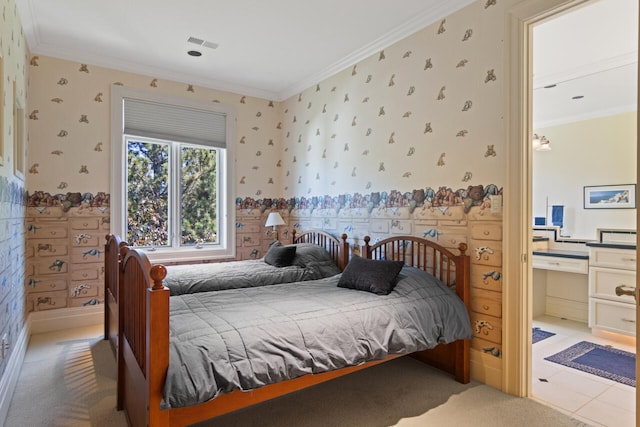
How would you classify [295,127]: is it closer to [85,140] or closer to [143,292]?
[85,140]

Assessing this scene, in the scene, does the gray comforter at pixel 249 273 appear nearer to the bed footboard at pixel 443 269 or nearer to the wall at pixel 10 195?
the bed footboard at pixel 443 269

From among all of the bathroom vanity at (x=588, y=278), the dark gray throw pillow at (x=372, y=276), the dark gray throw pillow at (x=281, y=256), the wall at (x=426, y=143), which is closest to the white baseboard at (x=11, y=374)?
the dark gray throw pillow at (x=281, y=256)

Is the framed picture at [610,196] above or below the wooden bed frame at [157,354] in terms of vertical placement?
above

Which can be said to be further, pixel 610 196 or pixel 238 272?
pixel 610 196

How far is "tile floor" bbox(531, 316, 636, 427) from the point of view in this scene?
2.22 metres

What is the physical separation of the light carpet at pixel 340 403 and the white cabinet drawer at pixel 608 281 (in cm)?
190

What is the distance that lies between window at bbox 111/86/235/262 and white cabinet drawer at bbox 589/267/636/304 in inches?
154

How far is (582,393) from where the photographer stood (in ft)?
8.21

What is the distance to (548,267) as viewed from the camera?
4176 mm

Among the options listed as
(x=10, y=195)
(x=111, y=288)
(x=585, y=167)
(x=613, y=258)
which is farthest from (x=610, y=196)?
(x=10, y=195)

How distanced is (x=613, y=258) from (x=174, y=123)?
4777 mm

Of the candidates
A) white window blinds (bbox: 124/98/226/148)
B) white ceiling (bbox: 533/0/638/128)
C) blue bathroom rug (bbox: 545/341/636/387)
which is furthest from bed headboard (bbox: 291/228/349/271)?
white ceiling (bbox: 533/0/638/128)

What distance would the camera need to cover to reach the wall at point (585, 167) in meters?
4.50

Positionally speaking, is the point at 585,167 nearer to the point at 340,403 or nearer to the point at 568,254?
the point at 568,254
